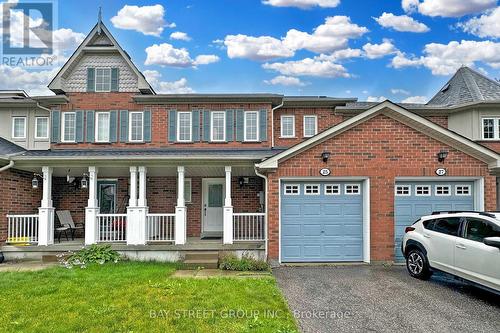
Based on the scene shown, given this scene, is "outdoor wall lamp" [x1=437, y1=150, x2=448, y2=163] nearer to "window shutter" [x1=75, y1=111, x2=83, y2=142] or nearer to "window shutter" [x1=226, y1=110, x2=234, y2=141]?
"window shutter" [x1=226, y1=110, x2=234, y2=141]

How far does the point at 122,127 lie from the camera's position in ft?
43.1

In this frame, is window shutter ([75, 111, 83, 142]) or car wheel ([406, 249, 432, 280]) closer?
car wheel ([406, 249, 432, 280])

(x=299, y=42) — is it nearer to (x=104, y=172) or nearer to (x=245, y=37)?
(x=245, y=37)

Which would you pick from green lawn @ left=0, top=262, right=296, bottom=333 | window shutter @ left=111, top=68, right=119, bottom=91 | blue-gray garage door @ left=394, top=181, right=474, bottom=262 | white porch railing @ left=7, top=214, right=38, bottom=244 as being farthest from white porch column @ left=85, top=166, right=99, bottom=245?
blue-gray garage door @ left=394, top=181, right=474, bottom=262

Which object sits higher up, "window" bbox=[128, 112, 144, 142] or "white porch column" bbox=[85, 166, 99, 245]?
"window" bbox=[128, 112, 144, 142]

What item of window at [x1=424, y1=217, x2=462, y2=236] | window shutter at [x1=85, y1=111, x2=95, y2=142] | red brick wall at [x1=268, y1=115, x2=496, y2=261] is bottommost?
window at [x1=424, y1=217, x2=462, y2=236]

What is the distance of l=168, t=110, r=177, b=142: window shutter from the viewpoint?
13.1 metres

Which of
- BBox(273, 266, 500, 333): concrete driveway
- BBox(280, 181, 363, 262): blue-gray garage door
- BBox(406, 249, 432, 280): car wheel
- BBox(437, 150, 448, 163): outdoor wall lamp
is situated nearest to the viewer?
BBox(273, 266, 500, 333): concrete driveway

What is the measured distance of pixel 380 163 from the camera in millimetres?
9578

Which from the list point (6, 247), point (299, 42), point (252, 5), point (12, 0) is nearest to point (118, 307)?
point (6, 247)

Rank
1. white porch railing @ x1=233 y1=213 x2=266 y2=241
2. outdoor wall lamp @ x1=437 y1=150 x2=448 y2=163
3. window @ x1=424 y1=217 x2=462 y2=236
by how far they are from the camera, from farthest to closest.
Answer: white porch railing @ x1=233 y1=213 x2=266 y2=241, outdoor wall lamp @ x1=437 y1=150 x2=448 y2=163, window @ x1=424 y1=217 x2=462 y2=236

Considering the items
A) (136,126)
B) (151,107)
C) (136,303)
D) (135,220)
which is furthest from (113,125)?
(136,303)

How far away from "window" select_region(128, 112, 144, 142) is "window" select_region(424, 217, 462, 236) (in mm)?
10298

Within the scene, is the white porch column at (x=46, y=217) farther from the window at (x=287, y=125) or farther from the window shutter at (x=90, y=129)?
the window at (x=287, y=125)
